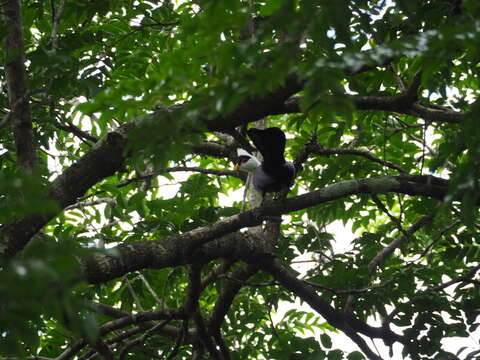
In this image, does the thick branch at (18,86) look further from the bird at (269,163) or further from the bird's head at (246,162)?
the bird's head at (246,162)

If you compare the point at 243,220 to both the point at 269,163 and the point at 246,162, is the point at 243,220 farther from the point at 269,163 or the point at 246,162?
the point at 246,162

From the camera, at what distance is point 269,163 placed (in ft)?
13.4

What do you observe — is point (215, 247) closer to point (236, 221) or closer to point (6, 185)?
point (236, 221)

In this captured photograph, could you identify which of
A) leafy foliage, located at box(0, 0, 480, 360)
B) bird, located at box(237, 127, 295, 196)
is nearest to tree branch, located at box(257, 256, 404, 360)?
leafy foliage, located at box(0, 0, 480, 360)

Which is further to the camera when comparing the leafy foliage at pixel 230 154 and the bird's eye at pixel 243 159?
the bird's eye at pixel 243 159

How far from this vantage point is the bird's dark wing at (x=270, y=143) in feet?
12.1

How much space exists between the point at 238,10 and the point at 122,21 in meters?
2.50

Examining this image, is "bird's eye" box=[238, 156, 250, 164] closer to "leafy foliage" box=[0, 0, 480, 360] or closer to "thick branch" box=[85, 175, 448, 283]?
"leafy foliage" box=[0, 0, 480, 360]

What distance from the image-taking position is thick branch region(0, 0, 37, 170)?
2.79m

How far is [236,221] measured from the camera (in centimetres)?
324

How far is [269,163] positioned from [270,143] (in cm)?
26

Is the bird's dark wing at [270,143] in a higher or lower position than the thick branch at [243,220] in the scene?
higher

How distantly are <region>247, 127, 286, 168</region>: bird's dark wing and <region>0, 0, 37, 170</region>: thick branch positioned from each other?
1476mm

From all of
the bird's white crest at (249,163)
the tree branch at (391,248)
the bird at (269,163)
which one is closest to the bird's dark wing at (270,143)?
the bird at (269,163)
